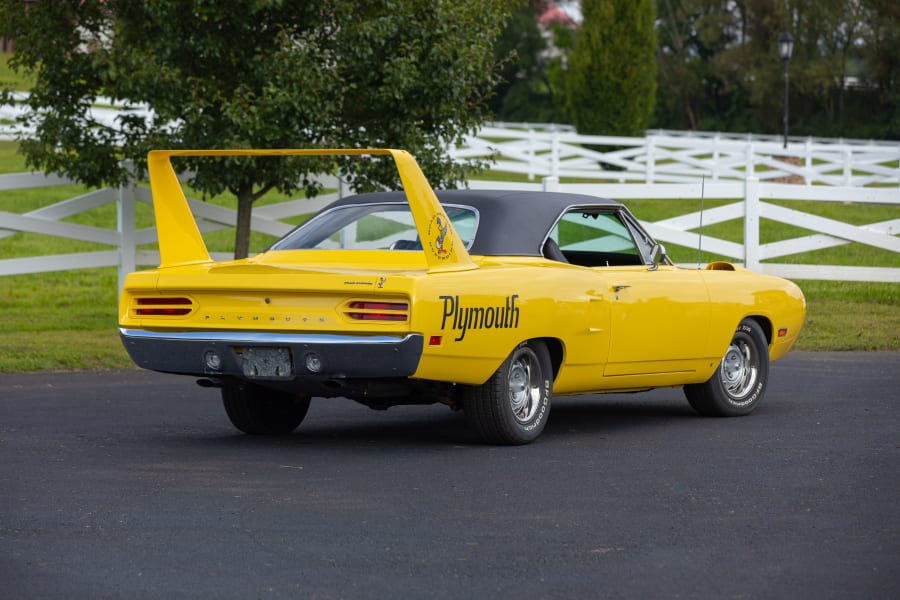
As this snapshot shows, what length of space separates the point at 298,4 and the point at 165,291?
772 centimetres

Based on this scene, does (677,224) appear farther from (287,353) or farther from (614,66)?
(614,66)

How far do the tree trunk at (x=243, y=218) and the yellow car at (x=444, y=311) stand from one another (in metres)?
6.97

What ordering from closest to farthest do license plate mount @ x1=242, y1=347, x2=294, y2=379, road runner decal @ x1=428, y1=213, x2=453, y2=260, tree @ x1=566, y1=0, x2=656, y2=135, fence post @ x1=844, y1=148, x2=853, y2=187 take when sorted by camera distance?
1. license plate mount @ x1=242, y1=347, x2=294, y2=379
2. road runner decal @ x1=428, y1=213, x2=453, y2=260
3. fence post @ x1=844, y1=148, x2=853, y2=187
4. tree @ x1=566, y1=0, x2=656, y2=135

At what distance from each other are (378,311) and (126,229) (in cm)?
963

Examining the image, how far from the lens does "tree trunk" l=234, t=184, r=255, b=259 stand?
17.3 m

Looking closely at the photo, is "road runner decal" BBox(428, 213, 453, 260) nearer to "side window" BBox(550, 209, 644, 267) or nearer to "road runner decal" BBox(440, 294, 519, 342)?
"road runner decal" BBox(440, 294, 519, 342)

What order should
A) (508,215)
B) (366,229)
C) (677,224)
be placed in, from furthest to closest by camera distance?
(677,224), (366,229), (508,215)

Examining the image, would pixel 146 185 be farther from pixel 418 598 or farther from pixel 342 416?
pixel 418 598

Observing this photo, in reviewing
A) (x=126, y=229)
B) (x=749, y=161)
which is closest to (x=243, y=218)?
(x=126, y=229)

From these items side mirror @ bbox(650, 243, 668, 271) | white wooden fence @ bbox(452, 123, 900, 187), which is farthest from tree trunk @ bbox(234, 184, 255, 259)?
white wooden fence @ bbox(452, 123, 900, 187)

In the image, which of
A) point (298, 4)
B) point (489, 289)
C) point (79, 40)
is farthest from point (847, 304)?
point (489, 289)

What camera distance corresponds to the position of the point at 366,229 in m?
10.4

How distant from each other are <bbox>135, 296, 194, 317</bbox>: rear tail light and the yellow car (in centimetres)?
1

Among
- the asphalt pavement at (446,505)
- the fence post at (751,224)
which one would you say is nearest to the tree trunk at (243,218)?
the fence post at (751,224)
